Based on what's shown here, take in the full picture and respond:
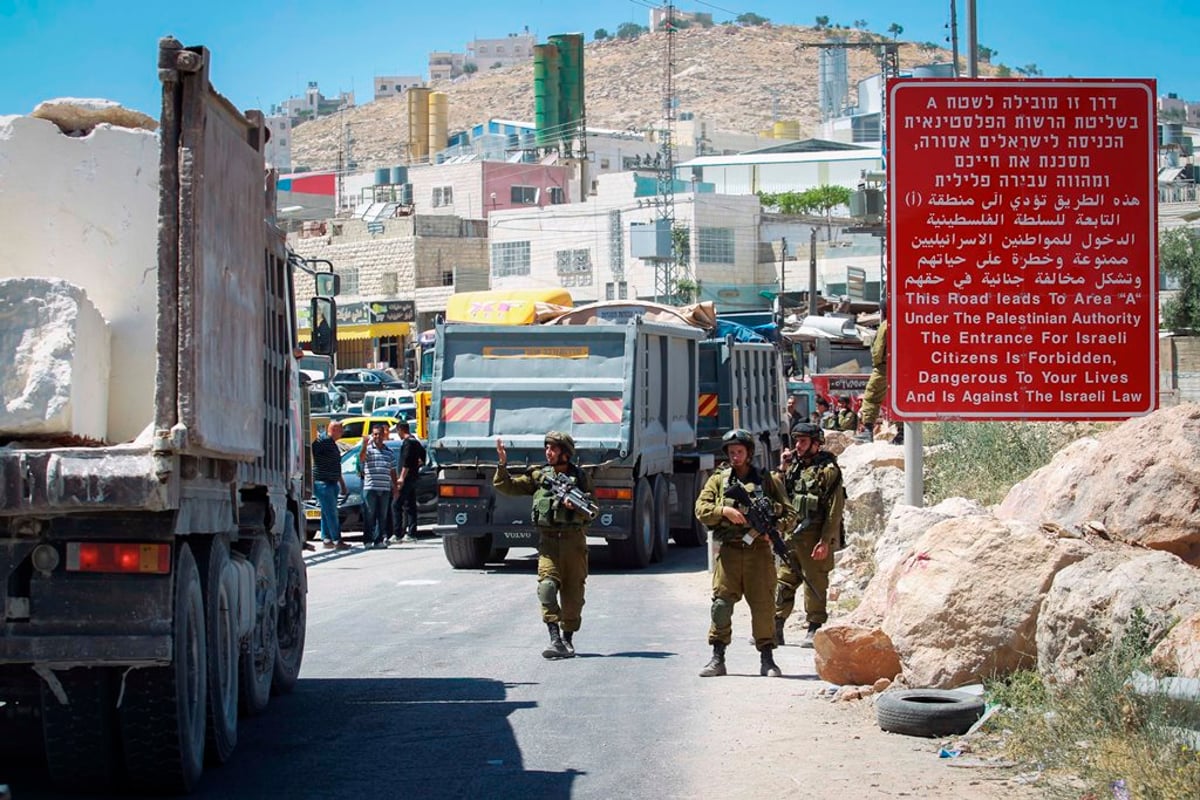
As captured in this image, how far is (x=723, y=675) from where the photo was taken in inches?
456

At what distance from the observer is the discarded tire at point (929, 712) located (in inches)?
354

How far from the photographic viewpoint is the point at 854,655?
35.4ft

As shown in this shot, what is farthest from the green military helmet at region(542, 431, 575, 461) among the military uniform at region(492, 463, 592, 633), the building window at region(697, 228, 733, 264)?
the building window at region(697, 228, 733, 264)

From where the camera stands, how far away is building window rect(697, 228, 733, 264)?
69375mm

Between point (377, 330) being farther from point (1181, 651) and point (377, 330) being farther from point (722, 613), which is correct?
point (1181, 651)

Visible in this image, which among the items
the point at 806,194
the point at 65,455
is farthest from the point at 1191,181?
the point at 65,455

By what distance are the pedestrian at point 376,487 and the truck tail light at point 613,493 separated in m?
6.00

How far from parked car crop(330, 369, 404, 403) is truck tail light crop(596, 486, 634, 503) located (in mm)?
31946

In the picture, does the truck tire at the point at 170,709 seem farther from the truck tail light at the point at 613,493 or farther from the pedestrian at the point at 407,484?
the pedestrian at the point at 407,484

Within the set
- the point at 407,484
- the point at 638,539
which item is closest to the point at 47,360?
the point at 638,539

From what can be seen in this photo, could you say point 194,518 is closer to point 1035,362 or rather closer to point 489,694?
point 489,694

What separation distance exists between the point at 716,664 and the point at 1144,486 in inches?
121

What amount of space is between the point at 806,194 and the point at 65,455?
84.2m

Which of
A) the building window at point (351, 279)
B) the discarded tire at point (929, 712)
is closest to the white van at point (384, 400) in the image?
the building window at point (351, 279)
